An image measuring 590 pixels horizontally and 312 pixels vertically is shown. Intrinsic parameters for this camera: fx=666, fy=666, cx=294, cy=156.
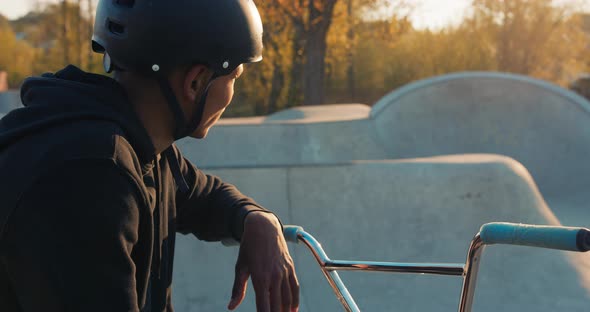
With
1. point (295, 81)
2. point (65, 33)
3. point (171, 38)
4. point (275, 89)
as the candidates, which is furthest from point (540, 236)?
point (65, 33)

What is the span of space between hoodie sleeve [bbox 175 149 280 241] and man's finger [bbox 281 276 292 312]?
0.40m

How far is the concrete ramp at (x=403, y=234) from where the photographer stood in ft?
16.8

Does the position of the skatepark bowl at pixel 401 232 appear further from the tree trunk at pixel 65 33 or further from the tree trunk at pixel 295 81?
the tree trunk at pixel 65 33

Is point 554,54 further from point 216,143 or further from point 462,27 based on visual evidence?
point 216,143

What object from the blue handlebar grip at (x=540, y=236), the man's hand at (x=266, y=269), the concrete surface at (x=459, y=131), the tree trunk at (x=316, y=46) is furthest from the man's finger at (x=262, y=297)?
the tree trunk at (x=316, y=46)

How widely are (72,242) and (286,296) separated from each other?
72 cm

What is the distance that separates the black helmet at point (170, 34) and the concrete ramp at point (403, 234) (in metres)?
3.44

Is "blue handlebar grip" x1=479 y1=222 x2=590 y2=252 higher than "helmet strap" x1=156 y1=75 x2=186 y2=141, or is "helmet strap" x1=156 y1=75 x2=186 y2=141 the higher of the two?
"helmet strap" x1=156 y1=75 x2=186 y2=141

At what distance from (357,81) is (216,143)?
69.9ft

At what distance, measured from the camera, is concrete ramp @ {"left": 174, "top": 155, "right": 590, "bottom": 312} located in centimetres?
513

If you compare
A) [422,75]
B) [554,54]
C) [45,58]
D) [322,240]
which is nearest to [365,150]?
[322,240]

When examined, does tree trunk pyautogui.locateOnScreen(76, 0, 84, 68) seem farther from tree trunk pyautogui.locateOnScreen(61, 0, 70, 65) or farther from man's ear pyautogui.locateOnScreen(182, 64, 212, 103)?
man's ear pyautogui.locateOnScreen(182, 64, 212, 103)

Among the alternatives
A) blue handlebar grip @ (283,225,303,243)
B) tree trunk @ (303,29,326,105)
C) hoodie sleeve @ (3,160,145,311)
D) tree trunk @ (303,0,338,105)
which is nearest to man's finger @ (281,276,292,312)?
blue handlebar grip @ (283,225,303,243)

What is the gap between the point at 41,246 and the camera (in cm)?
124
